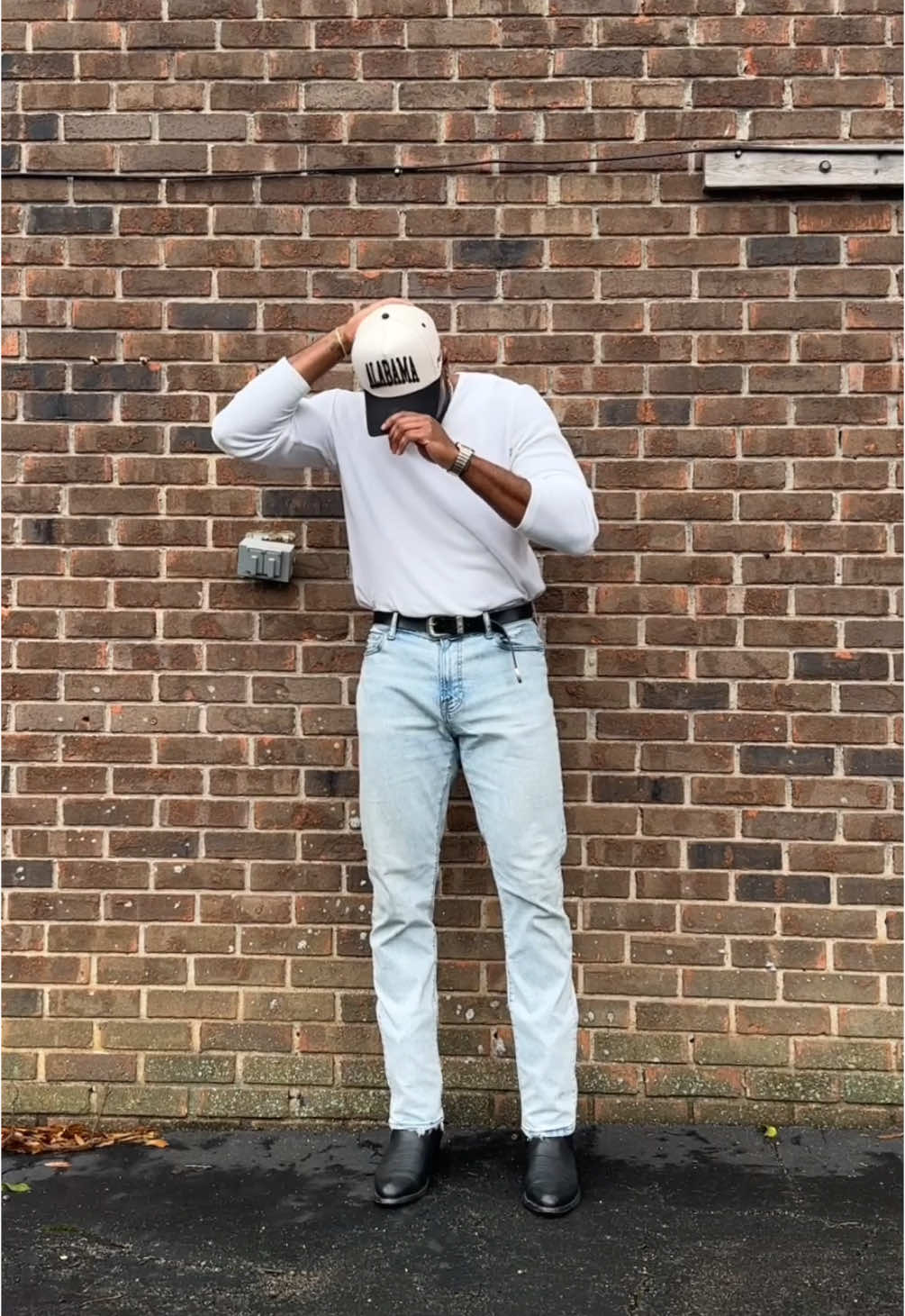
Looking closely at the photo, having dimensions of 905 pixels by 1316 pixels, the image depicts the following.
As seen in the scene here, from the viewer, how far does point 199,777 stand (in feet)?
12.3

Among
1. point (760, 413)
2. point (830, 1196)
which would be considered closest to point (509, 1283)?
point (830, 1196)

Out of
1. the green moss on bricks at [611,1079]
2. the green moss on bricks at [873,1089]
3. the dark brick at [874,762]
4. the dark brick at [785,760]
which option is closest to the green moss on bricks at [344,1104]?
the green moss on bricks at [611,1079]

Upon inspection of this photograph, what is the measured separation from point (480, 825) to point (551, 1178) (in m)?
0.88

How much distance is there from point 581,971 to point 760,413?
1704 mm

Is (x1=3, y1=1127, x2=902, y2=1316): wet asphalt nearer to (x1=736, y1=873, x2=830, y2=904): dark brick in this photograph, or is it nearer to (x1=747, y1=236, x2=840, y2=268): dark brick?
(x1=736, y1=873, x2=830, y2=904): dark brick

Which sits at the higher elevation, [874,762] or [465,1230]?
[874,762]

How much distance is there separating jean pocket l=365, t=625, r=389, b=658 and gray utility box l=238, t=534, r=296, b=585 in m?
0.53

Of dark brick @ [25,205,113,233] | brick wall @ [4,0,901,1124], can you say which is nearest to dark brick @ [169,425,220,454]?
brick wall @ [4,0,901,1124]

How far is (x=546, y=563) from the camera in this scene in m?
3.68

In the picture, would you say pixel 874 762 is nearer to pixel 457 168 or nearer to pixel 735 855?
pixel 735 855

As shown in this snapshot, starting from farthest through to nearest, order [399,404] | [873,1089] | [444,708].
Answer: [873,1089] < [444,708] < [399,404]

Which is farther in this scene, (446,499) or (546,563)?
(546,563)

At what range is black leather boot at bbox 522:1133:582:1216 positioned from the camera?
305 cm

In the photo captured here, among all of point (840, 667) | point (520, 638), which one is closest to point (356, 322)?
point (520, 638)
